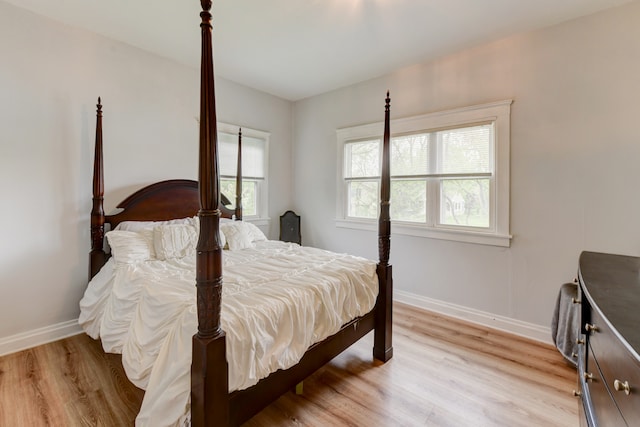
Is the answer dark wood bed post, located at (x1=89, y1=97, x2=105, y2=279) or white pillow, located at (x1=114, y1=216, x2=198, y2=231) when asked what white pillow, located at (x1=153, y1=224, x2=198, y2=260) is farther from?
dark wood bed post, located at (x1=89, y1=97, x2=105, y2=279)

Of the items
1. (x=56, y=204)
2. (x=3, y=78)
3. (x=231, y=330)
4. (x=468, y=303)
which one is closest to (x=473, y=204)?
(x=468, y=303)

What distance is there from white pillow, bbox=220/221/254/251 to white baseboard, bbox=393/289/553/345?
1941 millimetres

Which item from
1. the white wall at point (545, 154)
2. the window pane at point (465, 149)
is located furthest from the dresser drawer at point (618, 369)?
the window pane at point (465, 149)

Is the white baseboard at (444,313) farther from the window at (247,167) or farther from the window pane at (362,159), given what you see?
the window at (247,167)

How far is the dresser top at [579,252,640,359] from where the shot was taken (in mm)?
715

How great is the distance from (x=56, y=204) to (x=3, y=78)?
106 cm

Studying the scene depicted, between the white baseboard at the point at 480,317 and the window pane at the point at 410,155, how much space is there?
151 centimetres

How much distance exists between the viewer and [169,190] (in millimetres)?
3215

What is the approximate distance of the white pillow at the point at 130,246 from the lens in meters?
2.44

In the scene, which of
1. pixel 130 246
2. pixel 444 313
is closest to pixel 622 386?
pixel 444 313

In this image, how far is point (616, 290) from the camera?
0.98 m

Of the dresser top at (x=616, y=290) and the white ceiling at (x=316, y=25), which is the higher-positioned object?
the white ceiling at (x=316, y=25)

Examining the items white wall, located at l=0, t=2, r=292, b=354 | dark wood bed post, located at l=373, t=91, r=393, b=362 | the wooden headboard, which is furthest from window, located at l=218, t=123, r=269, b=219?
dark wood bed post, located at l=373, t=91, r=393, b=362

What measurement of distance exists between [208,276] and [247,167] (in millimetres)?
3124
